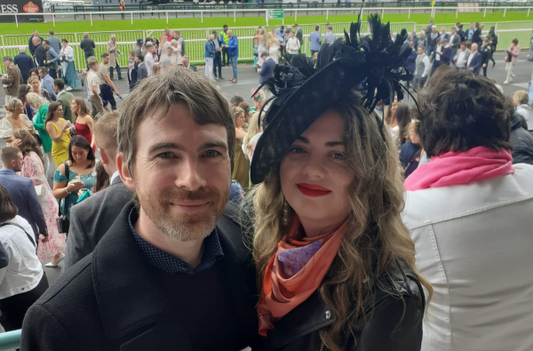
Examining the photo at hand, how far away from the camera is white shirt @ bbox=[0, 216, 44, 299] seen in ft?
12.2

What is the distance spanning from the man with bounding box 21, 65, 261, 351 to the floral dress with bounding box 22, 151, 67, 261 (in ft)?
14.0

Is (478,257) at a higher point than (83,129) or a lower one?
higher

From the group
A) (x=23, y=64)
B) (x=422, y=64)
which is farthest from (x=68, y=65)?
(x=422, y=64)

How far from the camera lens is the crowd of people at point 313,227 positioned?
4.90ft

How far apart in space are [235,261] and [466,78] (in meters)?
1.48

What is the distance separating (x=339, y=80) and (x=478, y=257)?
40.9 inches

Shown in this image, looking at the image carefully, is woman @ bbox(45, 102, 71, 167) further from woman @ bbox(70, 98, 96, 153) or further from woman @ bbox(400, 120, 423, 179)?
woman @ bbox(400, 120, 423, 179)

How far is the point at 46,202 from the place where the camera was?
216 inches

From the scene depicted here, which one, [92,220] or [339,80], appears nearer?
[339,80]

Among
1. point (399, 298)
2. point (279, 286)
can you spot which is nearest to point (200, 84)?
point (279, 286)

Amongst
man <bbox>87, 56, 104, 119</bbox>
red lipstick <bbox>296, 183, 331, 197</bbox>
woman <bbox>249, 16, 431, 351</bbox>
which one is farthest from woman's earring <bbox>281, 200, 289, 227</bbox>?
man <bbox>87, 56, 104, 119</bbox>

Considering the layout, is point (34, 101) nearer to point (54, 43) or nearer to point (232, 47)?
point (54, 43)

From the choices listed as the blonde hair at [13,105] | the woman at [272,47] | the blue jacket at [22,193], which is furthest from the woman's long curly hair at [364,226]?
the woman at [272,47]

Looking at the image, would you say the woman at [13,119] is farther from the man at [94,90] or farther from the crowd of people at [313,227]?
the crowd of people at [313,227]
